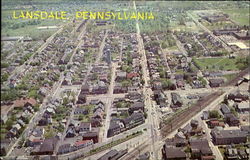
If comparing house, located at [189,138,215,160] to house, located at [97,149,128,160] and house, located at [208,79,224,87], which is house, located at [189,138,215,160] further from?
house, located at [208,79,224,87]

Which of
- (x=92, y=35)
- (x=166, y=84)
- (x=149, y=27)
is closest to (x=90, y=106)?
(x=166, y=84)

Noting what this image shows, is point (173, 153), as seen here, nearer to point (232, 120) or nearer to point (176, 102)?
point (232, 120)

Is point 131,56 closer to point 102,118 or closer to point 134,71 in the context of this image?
point 134,71

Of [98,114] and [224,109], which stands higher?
[224,109]

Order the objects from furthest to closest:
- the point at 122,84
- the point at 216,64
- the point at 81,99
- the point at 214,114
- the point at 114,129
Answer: the point at 216,64
the point at 122,84
the point at 81,99
the point at 214,114
the point at 114,129

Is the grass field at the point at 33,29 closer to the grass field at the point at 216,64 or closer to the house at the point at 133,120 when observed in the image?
the grass field at the point at 216,64

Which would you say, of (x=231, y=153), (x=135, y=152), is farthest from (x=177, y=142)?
(x=231, y=153)
